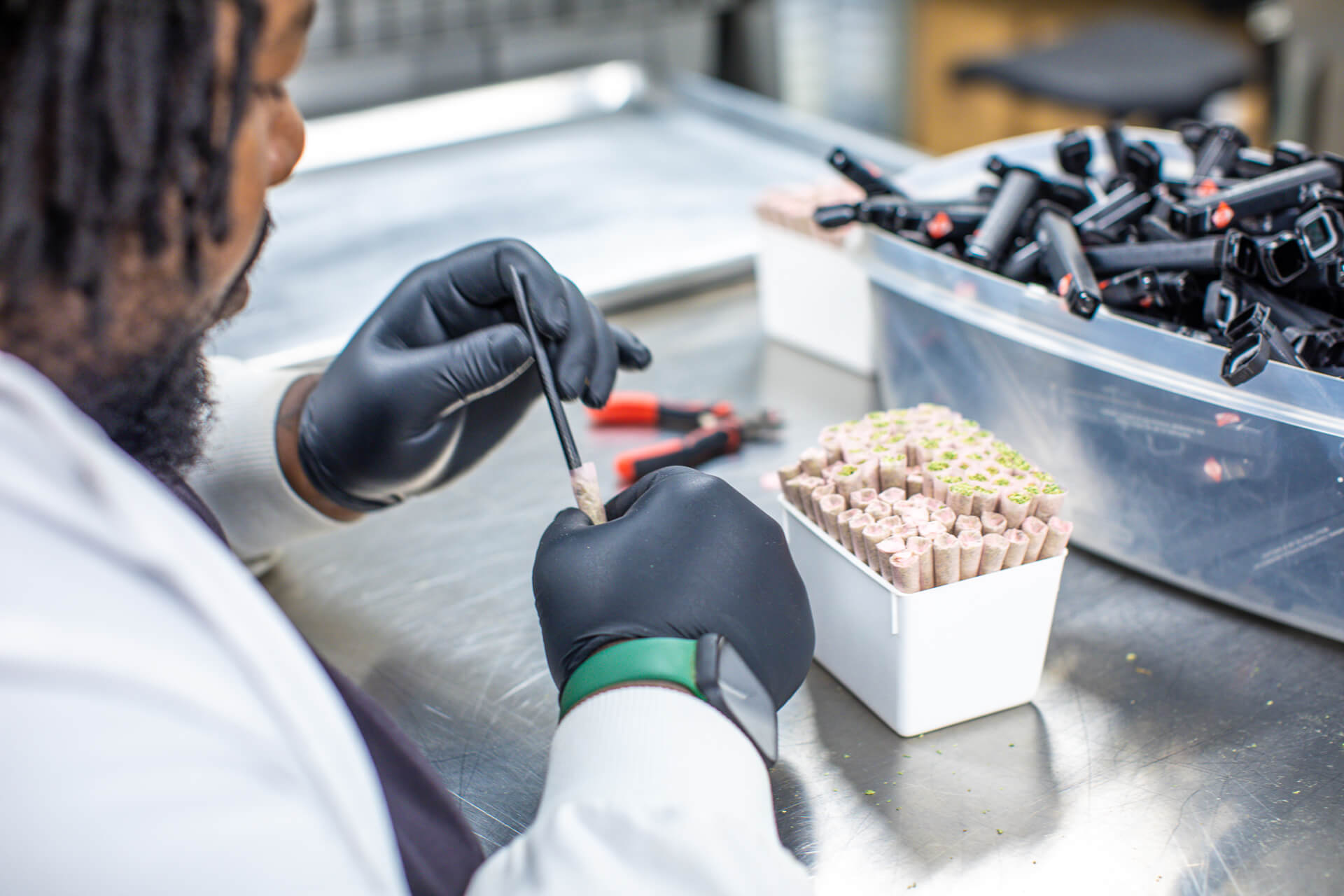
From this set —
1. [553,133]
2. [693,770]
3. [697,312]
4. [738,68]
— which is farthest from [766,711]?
[738,68]

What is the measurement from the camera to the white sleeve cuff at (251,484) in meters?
1.11

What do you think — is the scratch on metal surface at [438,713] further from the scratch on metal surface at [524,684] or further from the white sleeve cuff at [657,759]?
the white sleeve cuff at [657,759]

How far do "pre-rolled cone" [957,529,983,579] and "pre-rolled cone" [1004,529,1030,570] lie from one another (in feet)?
0.07

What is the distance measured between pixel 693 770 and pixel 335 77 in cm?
218

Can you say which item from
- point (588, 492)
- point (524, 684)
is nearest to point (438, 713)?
point (524, 684)

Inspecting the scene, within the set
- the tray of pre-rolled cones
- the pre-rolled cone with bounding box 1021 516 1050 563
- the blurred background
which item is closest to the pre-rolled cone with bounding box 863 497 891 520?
the tray of pre-rolled cones

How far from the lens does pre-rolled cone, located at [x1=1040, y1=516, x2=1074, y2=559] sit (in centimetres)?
80

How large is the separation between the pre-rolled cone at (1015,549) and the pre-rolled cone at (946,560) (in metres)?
0.04

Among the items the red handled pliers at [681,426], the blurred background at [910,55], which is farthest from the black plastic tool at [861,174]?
the blurred background at [910,55]

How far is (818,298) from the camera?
146cm

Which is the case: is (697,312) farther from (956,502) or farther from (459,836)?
(459,836)

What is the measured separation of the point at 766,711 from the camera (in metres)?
0.74

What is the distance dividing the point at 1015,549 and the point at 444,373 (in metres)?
0.54

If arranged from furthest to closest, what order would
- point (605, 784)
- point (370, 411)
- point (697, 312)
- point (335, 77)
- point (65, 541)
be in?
point (335, 77), point (697, 312), point (370, 411), point (605, 784), point (65, 541)
